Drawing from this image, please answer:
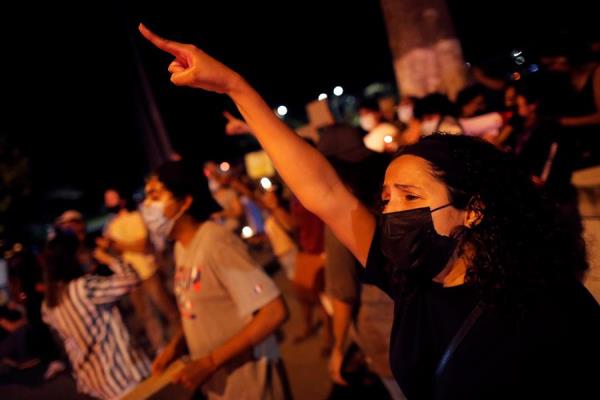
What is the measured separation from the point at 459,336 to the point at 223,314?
1503 millimetres

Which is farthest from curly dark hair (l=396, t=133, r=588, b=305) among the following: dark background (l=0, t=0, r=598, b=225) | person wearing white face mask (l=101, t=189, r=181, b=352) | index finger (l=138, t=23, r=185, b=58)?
person wearing white face mask (l=101, t=189, r=181, b=352)

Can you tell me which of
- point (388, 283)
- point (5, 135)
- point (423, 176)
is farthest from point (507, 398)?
point (5, 135)

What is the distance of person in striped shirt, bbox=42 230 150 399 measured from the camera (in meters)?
3.33

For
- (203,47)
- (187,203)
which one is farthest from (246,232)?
(187,203)

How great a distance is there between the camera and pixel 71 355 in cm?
351

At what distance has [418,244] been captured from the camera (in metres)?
1.57

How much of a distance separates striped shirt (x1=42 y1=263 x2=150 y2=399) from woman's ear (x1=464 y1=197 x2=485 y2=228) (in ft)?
9.07

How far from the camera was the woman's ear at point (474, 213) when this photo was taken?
155cm

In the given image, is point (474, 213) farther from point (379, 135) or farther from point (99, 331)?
point (379, 135)

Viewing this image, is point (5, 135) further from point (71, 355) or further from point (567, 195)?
point (567, 195)

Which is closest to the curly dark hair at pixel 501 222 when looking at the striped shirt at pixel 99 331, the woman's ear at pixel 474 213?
the woman's ear at pixel 474 213

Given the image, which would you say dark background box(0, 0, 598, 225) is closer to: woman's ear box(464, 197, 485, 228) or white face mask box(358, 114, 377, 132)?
white face mask box(358, 114, 377, 132)

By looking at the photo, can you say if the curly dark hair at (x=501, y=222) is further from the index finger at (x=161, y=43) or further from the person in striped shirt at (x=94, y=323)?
the person in striped shirt at (x=94, y=323)

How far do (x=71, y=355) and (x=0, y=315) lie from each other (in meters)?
3.63
